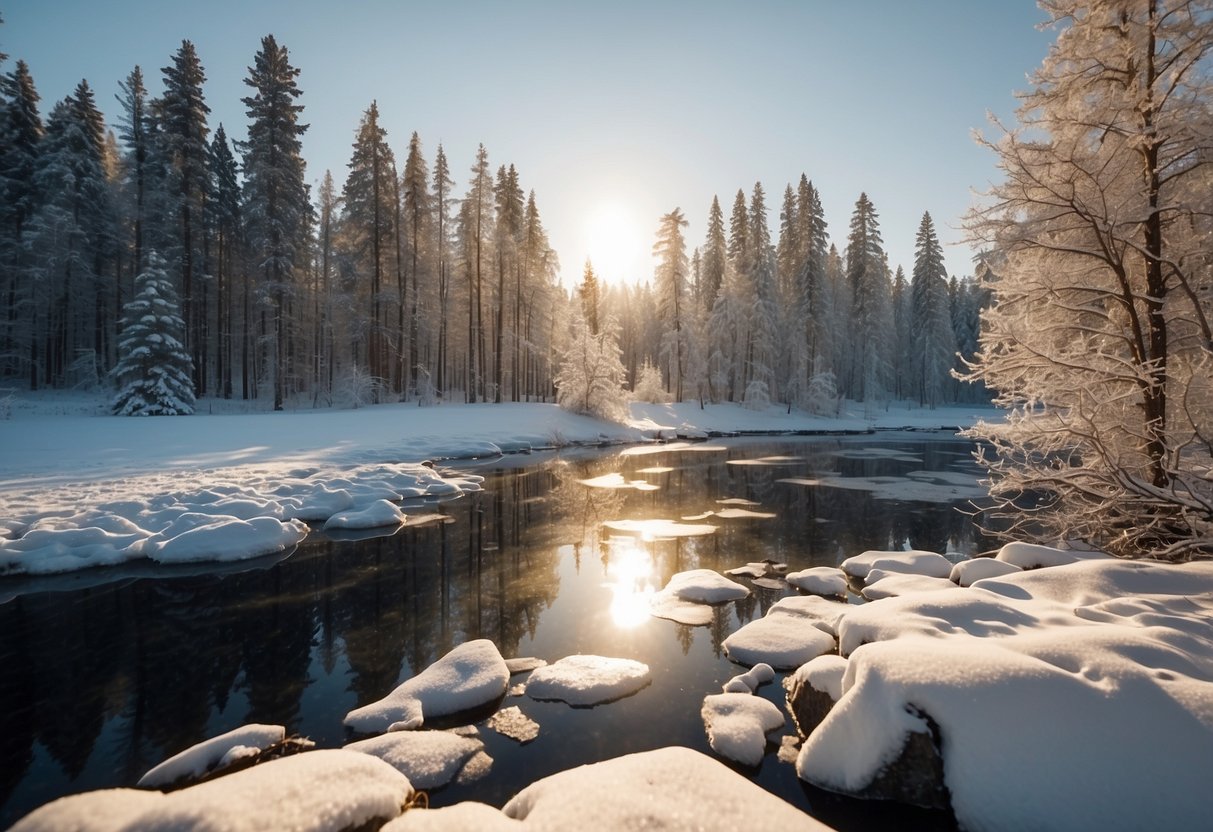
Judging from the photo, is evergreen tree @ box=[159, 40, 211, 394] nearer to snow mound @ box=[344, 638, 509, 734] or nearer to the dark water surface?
the dark water surface

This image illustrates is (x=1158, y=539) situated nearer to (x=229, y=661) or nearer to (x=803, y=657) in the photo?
(x=803, y=657)

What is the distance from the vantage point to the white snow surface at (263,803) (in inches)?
103

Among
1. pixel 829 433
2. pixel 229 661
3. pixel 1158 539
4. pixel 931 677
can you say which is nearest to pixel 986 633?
pixel 931 677

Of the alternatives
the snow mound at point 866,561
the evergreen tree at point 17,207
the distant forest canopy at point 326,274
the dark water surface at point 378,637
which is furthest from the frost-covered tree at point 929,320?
the evergreen tree at point 17,207

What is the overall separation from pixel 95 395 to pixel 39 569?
2740cm

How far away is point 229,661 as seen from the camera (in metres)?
5.82

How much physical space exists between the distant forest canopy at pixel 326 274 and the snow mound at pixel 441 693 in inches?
994

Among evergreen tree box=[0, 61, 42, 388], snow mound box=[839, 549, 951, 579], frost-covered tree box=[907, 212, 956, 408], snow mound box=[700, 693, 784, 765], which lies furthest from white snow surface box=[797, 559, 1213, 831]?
frost-covered tree box=[907, 212, 956, 408]

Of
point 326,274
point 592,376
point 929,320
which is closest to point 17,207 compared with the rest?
point 326,274

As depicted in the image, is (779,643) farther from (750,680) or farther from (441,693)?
(441,693)

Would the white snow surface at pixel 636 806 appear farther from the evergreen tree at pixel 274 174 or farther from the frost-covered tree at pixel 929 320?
the frost-covered tree at pixel 929 320

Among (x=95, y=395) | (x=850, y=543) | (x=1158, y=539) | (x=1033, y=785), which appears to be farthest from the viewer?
(x=95, y=395)

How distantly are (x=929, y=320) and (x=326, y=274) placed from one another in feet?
186

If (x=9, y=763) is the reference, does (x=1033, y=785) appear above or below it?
above
